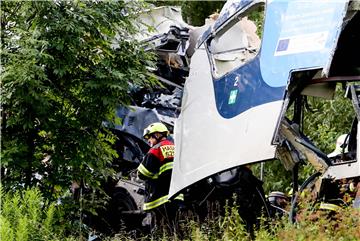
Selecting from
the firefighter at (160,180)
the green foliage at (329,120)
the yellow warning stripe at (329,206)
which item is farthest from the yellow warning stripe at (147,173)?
the green foliage at (329,120)

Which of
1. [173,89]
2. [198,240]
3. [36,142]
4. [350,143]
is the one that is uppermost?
[173,89]

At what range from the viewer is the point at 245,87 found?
7051 millimetres

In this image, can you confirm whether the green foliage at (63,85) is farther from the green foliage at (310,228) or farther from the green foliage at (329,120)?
the green foliage at (329,120)

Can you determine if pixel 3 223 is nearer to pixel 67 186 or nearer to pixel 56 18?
pixel 67 186

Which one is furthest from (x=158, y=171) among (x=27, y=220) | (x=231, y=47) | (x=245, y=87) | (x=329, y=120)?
(x=329, y=120)

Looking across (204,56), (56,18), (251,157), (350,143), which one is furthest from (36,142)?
(350,143)

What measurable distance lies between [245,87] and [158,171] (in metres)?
1.98

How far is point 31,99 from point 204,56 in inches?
73.7

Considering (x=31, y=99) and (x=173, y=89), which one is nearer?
(x=31, y=99)

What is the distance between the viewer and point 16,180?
842 cm

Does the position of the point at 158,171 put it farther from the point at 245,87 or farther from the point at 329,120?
the point at 329,120

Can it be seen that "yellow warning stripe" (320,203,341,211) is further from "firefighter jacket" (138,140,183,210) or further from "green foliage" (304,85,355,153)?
"green foliage" (304,85,355,153)

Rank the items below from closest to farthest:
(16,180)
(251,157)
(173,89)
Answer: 1. (251,157)
2. (16,180)
3. (173,89)

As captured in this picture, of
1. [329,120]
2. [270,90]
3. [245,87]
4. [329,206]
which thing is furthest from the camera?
[329,120]
